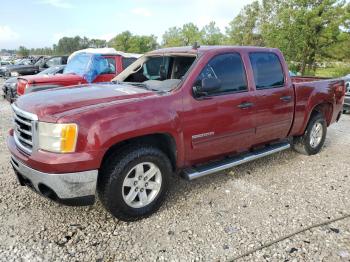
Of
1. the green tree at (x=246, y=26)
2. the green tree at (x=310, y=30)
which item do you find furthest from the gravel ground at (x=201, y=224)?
the green tree at (x=246, y=26)

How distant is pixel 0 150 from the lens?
576 centimetres

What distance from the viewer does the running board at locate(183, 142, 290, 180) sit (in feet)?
12.6

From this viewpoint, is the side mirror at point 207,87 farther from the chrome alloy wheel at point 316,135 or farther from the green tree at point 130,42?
the green tree at point 130,42

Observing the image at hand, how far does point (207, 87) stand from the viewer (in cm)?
368

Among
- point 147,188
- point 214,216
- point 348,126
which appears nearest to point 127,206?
point 147,188

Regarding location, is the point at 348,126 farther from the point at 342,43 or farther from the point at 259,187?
the point at 342,43

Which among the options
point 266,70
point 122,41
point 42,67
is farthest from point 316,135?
point 122,41

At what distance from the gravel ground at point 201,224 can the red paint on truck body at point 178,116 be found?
1.82ft

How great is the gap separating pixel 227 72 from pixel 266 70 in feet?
2.72

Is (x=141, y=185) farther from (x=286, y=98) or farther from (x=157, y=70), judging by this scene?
(x=286, y=98)

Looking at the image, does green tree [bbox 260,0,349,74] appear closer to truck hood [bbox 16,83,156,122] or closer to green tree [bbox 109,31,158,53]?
truck hood [bbox 16,83,156,122]

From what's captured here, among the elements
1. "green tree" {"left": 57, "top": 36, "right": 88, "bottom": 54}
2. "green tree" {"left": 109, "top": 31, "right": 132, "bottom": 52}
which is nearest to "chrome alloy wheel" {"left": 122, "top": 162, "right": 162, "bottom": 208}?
"green tree" {"left": 109, "top": 31, "right": 132, "bottom": 52}

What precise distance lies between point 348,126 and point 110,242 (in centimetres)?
754

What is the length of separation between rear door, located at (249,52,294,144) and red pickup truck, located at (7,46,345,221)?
2 cm
